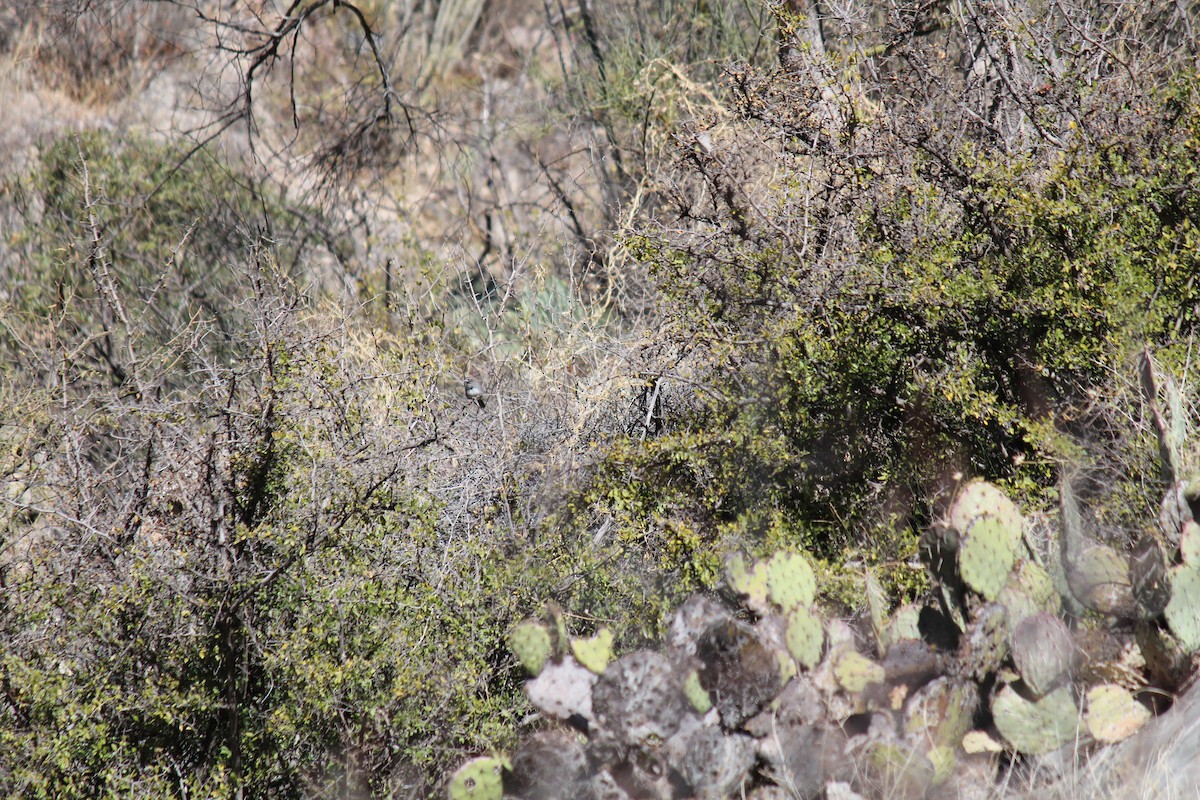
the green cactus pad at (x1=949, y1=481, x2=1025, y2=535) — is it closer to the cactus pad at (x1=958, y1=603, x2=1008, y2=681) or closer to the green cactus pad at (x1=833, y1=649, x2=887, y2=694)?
the cactus pad at (x1=958, y1=603, x2=1008, y2=681)

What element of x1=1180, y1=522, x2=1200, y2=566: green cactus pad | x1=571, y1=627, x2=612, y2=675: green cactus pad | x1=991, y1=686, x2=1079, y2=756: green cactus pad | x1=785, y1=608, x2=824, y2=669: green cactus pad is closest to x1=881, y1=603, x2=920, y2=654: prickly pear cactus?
x1=785, y1=608, x2=824, y2=669: green cactus pad

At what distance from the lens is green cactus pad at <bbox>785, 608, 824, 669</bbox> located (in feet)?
9.73

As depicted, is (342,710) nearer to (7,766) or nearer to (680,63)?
(7,766)

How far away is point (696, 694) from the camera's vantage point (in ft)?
9.16

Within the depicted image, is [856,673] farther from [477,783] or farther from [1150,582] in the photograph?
[477,783]

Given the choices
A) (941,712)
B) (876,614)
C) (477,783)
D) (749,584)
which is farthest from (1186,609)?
(477,783)

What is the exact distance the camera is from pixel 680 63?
9.72 meters

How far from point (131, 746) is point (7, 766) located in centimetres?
39

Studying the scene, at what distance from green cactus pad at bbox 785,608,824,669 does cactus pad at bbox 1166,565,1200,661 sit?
1.00 meters

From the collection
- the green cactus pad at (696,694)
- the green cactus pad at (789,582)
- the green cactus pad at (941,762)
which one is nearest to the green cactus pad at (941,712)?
the green cactus pad at (941,762)

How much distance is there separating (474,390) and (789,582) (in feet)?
10.3

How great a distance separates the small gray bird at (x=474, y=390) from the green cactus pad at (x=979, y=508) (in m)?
3.26

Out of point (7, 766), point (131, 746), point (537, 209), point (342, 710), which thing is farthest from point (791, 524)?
point (537, 209)

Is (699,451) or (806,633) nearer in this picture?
(806,633)
